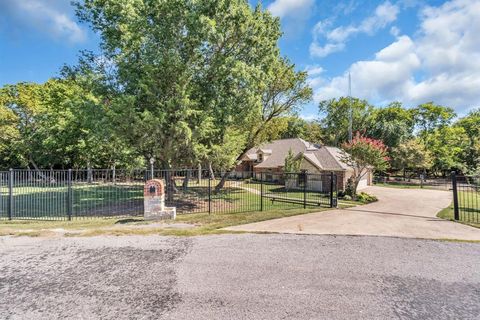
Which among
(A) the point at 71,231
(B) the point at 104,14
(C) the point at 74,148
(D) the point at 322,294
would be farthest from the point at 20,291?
(C) the point at 74,148

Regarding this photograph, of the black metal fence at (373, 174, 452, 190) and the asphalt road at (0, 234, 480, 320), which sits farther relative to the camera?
the black metal fence at (373, 174, 452, 190)

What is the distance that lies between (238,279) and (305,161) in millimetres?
22813

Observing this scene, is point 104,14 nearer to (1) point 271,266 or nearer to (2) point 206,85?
(2) point 206,85

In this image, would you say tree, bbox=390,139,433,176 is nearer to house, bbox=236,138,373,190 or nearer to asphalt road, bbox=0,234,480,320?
house, bbox=236,138,373,190

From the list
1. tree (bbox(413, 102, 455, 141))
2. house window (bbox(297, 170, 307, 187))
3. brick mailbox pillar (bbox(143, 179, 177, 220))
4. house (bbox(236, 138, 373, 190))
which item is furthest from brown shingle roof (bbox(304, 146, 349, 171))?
tree (bbox(413, 102, 455, 141))

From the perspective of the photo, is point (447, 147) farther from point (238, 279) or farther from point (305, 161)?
point (238, 279)

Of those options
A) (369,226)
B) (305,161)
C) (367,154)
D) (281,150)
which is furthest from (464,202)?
(281,150)

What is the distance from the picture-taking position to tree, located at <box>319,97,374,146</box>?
48.7m

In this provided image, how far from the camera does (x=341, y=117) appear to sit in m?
50.9

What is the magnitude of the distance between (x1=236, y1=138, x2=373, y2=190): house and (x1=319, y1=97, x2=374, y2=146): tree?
60.9ft

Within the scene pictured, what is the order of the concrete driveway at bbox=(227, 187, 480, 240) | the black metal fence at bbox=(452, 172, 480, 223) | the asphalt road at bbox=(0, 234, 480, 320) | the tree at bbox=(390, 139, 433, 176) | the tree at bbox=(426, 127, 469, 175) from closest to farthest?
the asphalt road at bbox=(0, 234, 480, 320) → the concrete driveway at bbox=(227, 187, 480, 240) → the black metal fence at bbox=(452, 172, 480, 223) → the tree at bbox=(390, 139, 433, 176) → the tree at bbox=(426, 127, 469, 175)

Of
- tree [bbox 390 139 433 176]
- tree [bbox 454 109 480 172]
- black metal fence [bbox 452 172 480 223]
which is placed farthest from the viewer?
tree [bbox 454 109 480 172]

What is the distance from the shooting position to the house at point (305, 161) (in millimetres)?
24500

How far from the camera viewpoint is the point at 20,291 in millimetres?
4539
